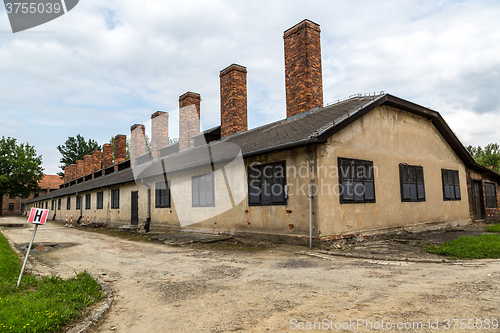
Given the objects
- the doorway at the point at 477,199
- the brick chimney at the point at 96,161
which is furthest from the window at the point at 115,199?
the doorway at the point at 477,199

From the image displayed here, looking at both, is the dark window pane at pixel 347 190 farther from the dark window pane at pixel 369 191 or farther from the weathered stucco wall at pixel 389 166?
the dark window pane at pixel 369 191

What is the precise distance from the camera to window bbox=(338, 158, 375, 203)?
925 cm

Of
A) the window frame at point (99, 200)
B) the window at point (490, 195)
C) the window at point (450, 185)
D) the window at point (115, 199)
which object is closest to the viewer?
the window at point (450, 185)

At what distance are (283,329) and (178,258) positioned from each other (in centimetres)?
533

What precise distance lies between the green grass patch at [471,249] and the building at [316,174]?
2241mm

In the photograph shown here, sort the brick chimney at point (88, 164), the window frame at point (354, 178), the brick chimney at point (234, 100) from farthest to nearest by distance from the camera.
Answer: the brick chimney at point (88, 164), the brick chimney at point (234, 100), the window frame at point (354, 178)

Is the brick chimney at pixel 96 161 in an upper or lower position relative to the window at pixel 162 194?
upper

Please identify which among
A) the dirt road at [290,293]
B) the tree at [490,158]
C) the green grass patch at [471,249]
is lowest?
the dirt road at [290,293]

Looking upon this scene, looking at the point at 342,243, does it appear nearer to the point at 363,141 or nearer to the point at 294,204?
the point at 294,204

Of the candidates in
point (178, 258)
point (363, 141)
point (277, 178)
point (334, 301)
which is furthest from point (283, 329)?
point (363, 141)

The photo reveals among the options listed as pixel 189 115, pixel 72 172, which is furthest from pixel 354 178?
pixel 72 172

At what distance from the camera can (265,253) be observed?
828 cm

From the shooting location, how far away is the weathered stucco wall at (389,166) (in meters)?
8.96

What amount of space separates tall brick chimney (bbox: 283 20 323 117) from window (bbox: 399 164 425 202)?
4.25 meters
